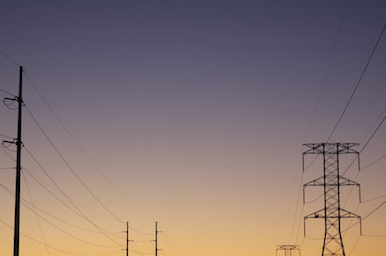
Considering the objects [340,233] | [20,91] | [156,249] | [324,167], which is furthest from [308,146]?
[156,249]

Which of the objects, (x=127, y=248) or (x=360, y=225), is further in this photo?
(x=127, y=248)

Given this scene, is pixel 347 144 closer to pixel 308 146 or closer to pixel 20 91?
pixel 308 146

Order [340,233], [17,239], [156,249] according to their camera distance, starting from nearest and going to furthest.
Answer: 1. [17,239]
2. [340,233]
3. [156,249]

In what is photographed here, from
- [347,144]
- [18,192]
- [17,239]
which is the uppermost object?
[347,144]

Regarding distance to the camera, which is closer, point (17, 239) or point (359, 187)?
point (17, 239)

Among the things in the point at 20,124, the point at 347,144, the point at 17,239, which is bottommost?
the point at 17,239

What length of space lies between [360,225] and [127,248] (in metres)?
37.0

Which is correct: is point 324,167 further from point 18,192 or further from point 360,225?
point 18,192

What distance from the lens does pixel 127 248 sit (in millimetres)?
107688

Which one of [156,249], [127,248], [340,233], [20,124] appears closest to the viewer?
[20,124]

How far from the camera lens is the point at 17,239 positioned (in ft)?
160

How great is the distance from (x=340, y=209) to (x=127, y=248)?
37.2 metres

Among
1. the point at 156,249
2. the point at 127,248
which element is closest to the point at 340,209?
the point at 127,248

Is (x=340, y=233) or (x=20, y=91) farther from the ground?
(x=20, y=91)
